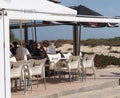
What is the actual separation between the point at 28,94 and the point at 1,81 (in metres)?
2.06

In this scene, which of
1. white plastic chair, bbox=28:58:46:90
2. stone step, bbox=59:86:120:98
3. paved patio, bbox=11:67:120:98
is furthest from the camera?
stone step, bbox=59:86:120:98

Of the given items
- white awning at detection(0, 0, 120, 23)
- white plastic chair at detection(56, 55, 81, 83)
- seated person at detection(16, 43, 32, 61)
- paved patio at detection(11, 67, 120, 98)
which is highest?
white awning at detection(0, 0, 120, 23)

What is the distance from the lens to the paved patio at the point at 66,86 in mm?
10359

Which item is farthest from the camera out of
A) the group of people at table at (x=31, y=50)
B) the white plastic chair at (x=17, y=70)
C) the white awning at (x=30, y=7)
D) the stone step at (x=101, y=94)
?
the group of people at table at (x=31, y=50)

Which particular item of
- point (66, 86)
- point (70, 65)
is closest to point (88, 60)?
point (70, 65)

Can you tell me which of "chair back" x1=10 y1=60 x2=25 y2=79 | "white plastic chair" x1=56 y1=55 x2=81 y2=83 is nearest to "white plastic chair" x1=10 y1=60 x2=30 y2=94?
"chair back" x1=10 y1=60 x2=25 y2=79

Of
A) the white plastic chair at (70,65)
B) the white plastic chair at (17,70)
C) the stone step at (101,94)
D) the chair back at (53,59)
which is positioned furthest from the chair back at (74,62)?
the white plastic chair at (17,70)

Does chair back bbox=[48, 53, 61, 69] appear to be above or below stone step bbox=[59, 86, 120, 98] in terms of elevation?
above

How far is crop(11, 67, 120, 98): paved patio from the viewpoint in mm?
10359

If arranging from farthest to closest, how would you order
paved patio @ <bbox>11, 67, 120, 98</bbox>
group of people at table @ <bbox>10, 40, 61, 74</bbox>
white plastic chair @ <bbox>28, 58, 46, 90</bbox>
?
group of people at table @ <bbox>10, 40, 61, 74</bbox>, white plastic chair @ <bbox>28, 58, 46, 90</bbox>, paved patio @ <bbox>11, 67, 120, 98</bbox>

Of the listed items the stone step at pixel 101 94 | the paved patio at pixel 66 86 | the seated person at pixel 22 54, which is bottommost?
the stone step at pixel 101 94

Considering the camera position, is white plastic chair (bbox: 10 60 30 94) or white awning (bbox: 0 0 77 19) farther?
white plastic chair (bbox: 10 60 30 94)

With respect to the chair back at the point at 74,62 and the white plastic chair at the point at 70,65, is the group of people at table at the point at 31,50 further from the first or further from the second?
the chair back at the point at 74,62

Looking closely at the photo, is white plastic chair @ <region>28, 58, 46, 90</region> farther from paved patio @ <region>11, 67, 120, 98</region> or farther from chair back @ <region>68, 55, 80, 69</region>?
chair back @ <region>68, 55, 80, 69</region>
